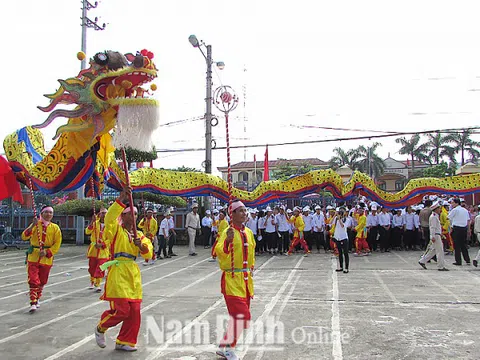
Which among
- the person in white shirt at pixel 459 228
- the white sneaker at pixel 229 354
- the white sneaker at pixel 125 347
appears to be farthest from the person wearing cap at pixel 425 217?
the white sneaker at pixel 125 347

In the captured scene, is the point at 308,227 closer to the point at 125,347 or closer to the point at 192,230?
the point at 192,230

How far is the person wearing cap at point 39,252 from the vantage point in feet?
23.1

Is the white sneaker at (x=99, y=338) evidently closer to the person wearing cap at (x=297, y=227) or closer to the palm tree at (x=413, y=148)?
the person wearing cap at (x=297, y=227)

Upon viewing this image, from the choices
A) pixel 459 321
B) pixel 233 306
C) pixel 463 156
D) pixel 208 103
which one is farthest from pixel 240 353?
pixel 463 156

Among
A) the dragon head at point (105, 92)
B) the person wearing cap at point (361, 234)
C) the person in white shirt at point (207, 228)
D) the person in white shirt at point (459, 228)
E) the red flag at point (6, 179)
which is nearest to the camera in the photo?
the dragon head at point (105, 92)

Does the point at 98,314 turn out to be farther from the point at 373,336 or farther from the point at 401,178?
the point at 401,178

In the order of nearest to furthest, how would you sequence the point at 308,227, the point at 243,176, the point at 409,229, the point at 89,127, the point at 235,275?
the point at 235,275, the point at 89,127, the point at 409,229, the point at 308,227, the point at 243,176

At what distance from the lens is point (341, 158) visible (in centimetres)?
4366

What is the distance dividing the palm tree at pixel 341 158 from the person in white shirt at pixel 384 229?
27665 millimetres

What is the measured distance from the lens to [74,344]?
5262 mm

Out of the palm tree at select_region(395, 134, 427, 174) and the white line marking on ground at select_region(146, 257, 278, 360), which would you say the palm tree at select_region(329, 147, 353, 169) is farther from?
the white line marking on ground at select_region(146, 257, 278, 360)

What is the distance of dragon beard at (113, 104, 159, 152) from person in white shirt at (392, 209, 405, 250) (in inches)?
492

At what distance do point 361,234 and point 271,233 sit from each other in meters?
3.10

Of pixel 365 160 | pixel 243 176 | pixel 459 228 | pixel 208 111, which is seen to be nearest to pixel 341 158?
pixel 365 160
